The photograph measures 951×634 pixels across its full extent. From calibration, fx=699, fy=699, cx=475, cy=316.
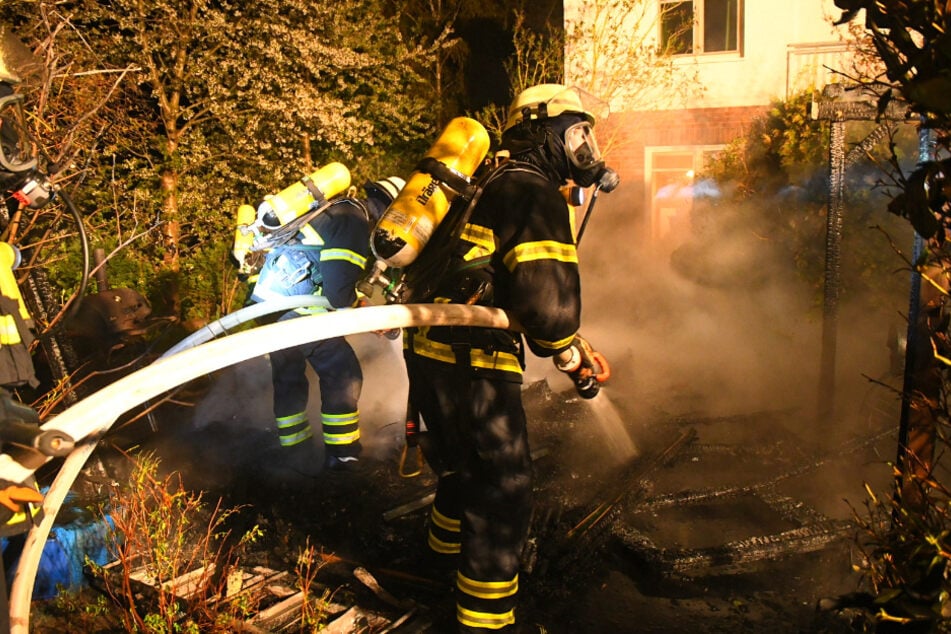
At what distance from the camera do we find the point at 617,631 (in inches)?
130

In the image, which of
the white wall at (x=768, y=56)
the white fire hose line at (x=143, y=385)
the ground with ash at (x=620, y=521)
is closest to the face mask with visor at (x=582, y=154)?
the white fire hose line at (x=143, y=385)

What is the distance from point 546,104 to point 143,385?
2.15 meters

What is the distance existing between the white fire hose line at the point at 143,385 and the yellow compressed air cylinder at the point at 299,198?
8.59 ft

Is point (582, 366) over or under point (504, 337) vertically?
under

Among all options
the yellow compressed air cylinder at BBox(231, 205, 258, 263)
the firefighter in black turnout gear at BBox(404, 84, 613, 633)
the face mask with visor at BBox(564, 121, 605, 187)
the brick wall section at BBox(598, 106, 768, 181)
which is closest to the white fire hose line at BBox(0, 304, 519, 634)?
the firefighter in black turnout gear at BBox(404, 84, 613, 633)

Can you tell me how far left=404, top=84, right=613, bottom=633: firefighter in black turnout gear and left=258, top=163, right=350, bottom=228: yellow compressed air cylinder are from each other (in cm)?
211

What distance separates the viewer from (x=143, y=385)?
1.95 m

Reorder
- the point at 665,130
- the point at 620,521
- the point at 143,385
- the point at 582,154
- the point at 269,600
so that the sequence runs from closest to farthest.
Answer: the point at 143,385, the point at 582,154, the point at 269,600, the point at 620,521, the point at 665,130

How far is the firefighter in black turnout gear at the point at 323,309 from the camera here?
495cm

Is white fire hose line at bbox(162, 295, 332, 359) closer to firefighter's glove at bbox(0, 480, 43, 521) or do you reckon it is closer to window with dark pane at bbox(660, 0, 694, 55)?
firefighter's glove at bbox(0, 480, 43, 521)

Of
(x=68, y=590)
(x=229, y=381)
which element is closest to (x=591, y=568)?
(x=68, y=590)

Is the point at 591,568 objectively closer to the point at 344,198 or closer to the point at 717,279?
the point at 344,198

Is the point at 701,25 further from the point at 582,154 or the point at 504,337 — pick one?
the point at 504,337

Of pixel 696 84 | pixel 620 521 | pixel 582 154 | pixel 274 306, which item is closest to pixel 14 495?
pixel 582 154
